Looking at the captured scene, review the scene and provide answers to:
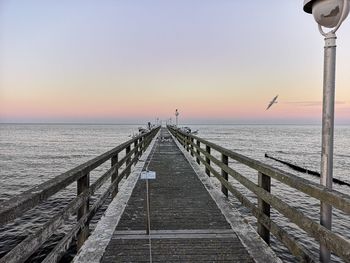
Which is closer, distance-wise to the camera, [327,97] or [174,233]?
[327,97]

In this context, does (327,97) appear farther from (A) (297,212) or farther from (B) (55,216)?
(B) (55,216)

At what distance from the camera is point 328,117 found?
304 cm

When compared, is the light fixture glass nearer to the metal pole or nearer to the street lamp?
the street lamp

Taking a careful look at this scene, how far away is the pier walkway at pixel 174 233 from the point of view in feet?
12.8

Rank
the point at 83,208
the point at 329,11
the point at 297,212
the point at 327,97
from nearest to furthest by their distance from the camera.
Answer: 1. the point at 329,11
2. the point at 327,97
3. the point at 297,212
4. the point at 83,208

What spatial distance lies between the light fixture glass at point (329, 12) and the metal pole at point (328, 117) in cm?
13

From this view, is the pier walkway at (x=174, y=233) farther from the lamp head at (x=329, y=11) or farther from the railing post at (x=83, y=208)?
the lamp head at (x=329, y=11)

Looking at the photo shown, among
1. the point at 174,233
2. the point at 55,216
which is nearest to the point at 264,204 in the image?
the point at 174,233

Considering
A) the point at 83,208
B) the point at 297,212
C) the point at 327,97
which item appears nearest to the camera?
the point at 327,97

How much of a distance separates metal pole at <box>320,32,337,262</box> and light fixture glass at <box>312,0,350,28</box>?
13cm

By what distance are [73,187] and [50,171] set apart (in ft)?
32.5

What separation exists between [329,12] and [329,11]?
0.03 feet

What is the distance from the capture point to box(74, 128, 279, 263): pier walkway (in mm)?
3895

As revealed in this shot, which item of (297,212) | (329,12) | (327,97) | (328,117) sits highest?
(329,12)
